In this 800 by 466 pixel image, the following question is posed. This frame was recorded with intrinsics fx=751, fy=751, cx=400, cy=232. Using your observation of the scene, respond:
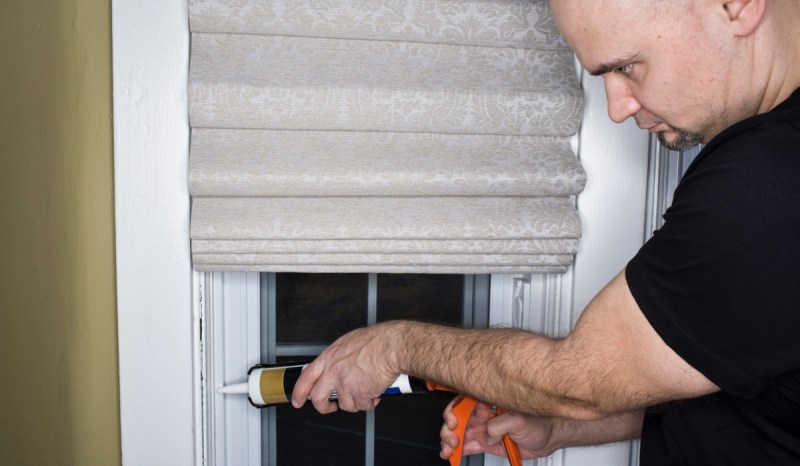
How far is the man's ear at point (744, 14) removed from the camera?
2.82 feet

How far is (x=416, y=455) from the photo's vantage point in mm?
1630

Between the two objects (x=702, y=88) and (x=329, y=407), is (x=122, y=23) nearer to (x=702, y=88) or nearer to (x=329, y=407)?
(x=329, y=407)

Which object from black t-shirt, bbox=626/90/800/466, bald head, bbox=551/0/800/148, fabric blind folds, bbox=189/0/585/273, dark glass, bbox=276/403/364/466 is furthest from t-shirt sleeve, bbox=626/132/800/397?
dark glass, bbox=276/403/364/466

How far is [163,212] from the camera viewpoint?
49.1 inches

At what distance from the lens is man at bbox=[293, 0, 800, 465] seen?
2.57ft

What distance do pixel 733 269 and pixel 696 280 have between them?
0.04m

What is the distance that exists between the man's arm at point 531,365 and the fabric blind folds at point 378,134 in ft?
0.53

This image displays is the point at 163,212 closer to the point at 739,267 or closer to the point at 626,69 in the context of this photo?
the point at 626,69

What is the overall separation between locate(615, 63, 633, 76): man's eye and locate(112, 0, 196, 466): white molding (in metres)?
0.68

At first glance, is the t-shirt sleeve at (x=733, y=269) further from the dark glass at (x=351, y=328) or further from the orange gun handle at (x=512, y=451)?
the dark glass at (x=351, y=328)

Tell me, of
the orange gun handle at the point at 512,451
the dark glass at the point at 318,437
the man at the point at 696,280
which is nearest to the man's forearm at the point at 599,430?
the orange gun handle at the point at 512,451

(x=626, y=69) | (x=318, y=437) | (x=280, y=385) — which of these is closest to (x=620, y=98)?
(x=626, y=69)

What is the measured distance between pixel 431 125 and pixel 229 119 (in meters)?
0.33

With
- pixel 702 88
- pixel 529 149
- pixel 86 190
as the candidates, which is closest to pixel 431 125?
pixel 529 149
